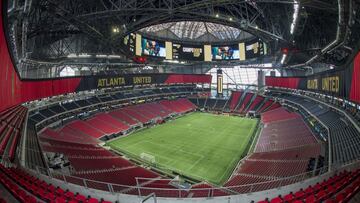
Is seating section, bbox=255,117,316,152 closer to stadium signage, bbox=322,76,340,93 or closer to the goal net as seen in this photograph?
stadium signage, bbox=322,76,340,93

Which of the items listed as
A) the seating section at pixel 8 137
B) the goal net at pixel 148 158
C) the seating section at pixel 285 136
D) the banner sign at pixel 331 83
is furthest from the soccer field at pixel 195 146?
the seating section at pixel 8 137

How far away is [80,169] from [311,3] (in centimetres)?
2568

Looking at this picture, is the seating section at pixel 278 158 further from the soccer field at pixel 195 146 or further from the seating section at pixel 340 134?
the soccer field at pixel 195 146

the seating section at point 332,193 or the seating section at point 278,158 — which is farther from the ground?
the seating section at point 332,193

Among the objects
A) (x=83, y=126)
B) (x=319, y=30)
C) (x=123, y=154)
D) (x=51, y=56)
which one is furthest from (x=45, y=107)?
(x=319, y=30)

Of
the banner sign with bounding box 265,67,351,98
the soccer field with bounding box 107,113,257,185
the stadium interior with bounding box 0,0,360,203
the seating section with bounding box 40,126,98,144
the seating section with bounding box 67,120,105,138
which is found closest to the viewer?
the stadium interior with bounding box 0,0,360,203

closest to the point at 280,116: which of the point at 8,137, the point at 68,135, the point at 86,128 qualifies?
the point at 86,128

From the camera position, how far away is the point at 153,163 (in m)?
26.9

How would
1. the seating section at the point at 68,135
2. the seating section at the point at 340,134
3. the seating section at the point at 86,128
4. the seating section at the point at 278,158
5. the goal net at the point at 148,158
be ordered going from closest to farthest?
the seating section at the point at 340,134, the seating section at the point at 278,158, the goal net at the point at 148,158, the seating section at the point at 68,135, the seating section at the point at 86,128

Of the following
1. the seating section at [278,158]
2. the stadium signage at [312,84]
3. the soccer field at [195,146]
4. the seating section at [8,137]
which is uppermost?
the stadium signage at [312,84]

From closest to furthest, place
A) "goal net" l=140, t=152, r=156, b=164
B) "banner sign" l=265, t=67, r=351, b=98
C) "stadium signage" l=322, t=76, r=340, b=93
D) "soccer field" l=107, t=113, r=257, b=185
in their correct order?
"banner sign" l=265, t=67, r=351, b=98
"stadium signage" l=322, t=76, r=340, b=93
"soccer field" l=107, t=113, r=257, b=185
"goal net" l=140, t=152, r=156, b=164

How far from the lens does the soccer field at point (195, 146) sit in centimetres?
2597

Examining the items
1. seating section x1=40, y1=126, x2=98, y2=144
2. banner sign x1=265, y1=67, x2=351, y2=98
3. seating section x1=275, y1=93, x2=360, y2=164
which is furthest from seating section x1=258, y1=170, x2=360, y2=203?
seating section x1=40, y1=126, x2=98, y2=144

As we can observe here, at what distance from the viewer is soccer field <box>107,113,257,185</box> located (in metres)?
26.0
